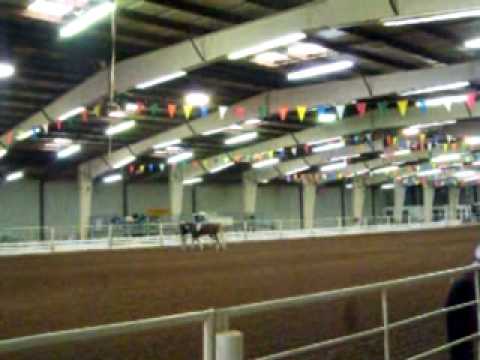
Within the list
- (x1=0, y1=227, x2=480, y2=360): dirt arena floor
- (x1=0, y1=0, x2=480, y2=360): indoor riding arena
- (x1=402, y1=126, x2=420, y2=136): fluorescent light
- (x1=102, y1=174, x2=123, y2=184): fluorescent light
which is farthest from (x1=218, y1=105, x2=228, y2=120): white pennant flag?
(x1=102, y1=174, x2=123, y2=184): fluorescent light

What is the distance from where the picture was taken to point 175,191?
36312 mm

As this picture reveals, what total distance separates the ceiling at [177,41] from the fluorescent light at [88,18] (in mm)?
669

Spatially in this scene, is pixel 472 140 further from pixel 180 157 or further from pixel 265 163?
pixel 180 157

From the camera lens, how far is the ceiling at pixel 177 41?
499 inches

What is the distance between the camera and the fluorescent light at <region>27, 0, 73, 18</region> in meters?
11.6

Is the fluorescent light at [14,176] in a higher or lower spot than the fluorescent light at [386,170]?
lower

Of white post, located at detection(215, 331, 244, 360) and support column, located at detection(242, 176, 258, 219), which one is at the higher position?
support column, located at detection(242, 176, 258, 219)

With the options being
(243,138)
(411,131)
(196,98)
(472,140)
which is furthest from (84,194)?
(472,140)

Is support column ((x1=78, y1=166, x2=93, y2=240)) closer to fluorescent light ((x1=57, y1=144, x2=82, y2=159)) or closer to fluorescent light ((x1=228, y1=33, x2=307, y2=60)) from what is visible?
fluorescent light ((x1=57, y1=144, x2=82, y2=159))

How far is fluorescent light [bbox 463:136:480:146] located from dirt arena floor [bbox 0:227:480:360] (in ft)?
48.4

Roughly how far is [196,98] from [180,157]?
47.2ft

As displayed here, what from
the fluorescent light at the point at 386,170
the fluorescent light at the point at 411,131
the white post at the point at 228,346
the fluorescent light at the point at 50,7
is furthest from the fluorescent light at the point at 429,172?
the white post at the point at 228,346

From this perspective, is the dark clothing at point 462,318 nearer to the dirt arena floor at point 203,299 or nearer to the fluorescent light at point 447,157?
the dirt arena floor at point 203,299

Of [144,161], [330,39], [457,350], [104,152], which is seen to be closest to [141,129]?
[104,152]
